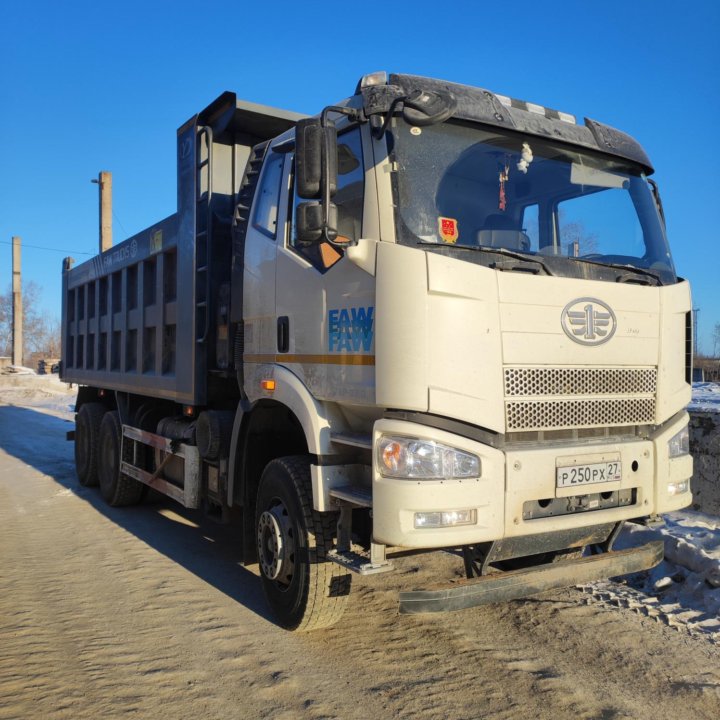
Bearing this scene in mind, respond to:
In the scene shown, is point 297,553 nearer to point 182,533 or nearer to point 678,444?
point 678,444

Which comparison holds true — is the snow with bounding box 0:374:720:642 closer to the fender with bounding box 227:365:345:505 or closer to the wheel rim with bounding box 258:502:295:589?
the wheel rim with bounding box 258:502:295:589

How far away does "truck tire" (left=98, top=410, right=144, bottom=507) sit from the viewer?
7562 mm

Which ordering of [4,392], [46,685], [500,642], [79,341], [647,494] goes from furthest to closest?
[4,392]
[79,341]
[500,642]
[647,494]
[46,685]

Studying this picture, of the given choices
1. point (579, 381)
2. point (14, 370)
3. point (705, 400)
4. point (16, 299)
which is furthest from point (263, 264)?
point (16, 299)

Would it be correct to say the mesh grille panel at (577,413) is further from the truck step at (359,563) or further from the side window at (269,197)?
the side window at (269,197)

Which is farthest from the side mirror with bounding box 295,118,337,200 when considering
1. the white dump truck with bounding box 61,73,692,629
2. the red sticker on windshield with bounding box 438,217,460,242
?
the red sticker on windshield with bounding box 438,217,460,242

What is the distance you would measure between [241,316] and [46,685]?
8.36ft

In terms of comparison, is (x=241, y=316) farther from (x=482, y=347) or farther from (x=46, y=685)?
(x=46, y=685)

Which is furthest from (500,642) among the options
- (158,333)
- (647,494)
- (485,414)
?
(158,333)

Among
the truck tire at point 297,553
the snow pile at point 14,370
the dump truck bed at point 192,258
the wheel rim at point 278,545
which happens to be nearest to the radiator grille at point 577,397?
the truck tire at point 297,553

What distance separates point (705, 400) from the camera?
334 inches

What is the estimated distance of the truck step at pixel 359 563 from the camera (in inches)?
132

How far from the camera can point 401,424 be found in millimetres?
3209

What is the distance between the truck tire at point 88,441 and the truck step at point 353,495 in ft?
19.1
